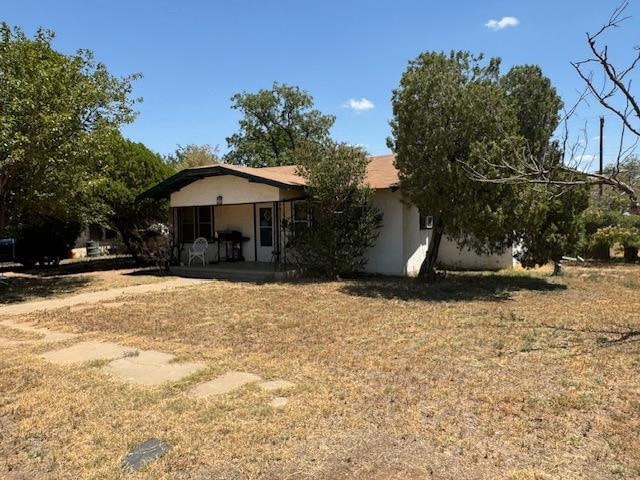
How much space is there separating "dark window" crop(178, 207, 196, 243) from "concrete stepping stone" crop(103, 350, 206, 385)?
1181cm

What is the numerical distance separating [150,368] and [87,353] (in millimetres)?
1192

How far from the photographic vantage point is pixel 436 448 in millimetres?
3502

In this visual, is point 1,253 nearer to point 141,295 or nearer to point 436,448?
point 141,295

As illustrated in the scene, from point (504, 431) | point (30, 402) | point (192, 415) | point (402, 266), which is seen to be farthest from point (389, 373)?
point (402, 266)

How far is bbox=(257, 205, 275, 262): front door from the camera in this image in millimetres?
15852

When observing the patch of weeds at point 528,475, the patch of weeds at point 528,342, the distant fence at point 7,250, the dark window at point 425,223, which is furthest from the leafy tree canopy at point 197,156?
the patch of weeds at point 528,475

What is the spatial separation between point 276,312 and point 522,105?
7.64 meters

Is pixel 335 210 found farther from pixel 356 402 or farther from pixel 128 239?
pixel 356 402

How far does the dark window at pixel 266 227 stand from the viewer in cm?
1585

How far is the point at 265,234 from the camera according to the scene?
16.1 metres

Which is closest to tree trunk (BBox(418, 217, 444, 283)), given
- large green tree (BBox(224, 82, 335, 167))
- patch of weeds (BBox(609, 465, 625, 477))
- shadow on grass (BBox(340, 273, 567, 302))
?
shadow on grass (BBox(340, 273, 567, 302))

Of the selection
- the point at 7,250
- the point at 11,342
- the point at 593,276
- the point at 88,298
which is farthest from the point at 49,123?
the point at 593,276

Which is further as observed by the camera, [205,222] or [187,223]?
[187,223]

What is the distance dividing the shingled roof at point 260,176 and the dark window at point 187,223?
1193 mm
